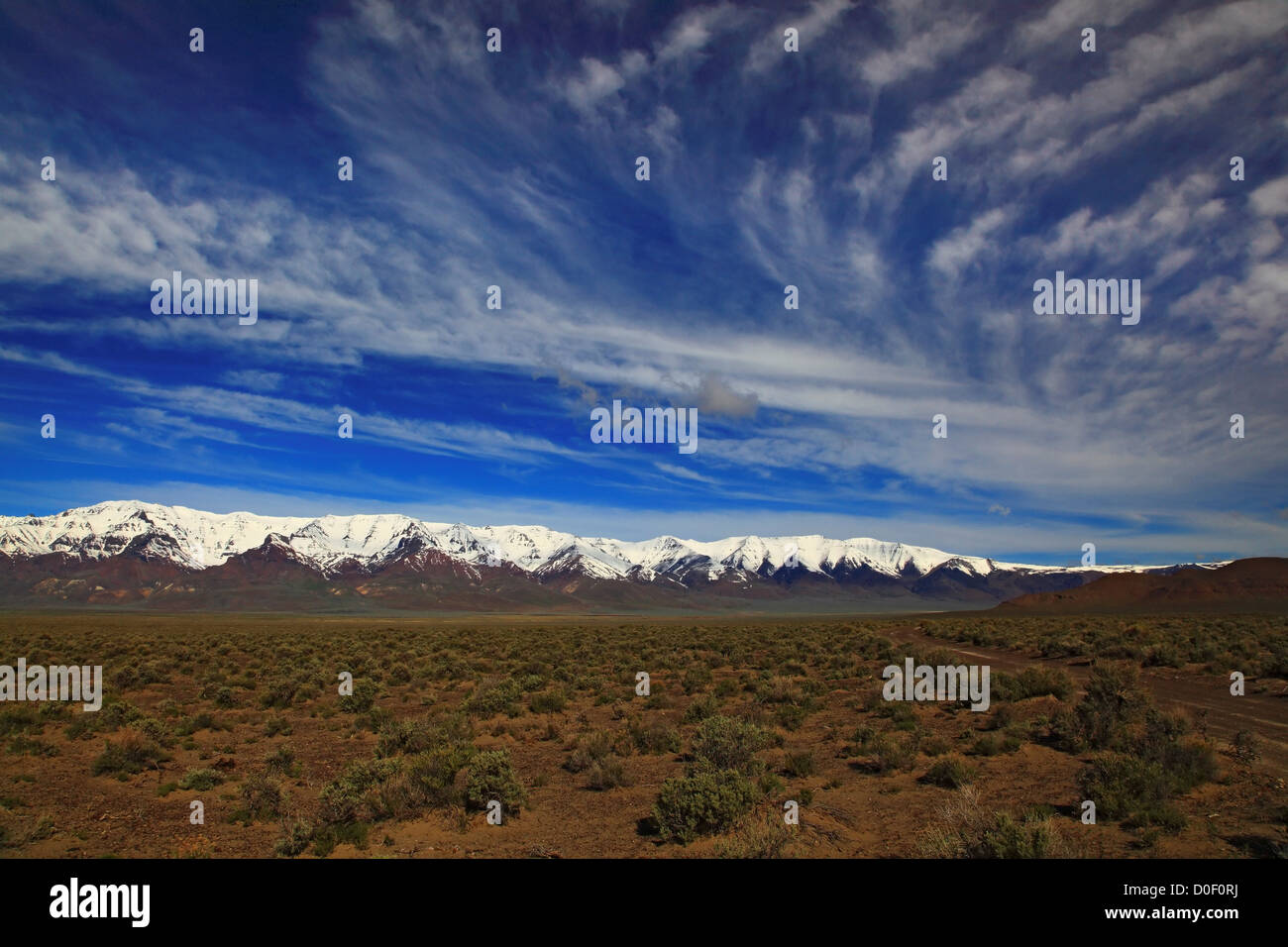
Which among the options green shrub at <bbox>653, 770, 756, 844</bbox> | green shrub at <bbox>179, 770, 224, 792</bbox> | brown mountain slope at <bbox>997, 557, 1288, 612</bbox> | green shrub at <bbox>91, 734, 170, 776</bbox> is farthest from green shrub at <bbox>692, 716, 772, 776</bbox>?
brown mountain slope at <bbox>997, 557, 1288, 612</bbox>

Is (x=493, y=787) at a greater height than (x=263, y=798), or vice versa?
(x=493, y=787)

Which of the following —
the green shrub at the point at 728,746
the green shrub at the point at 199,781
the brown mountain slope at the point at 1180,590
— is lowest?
the brown mountain slope at the point at 1180,590

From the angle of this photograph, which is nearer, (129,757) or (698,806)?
(698,806)

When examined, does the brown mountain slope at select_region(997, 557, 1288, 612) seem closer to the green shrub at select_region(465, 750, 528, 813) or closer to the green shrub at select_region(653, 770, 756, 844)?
the green shrub at select_region(653, 770, 756, 844)

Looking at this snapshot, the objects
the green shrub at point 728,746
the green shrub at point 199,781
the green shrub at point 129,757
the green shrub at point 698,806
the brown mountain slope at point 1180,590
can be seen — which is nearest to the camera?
the green shrub at point 698,806

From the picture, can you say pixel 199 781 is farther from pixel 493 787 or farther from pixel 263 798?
pixel 493 787

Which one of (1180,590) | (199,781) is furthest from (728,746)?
(1180,590)

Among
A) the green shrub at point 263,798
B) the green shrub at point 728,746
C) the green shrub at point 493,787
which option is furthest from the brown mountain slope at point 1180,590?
the green shrub at point 263,798

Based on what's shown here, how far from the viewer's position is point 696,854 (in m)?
8.57

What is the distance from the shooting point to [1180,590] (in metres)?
104

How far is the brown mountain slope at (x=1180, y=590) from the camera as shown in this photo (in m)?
97.8

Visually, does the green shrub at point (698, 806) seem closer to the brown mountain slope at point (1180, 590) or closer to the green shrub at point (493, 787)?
the green shrub at point (493, 787)

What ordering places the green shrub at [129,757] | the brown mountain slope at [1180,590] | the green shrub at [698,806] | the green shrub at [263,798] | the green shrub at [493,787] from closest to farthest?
the green shrub at [698,806]
the green shrub at [493,787]
the green shrub at [263,798]
the green shrub at [129,757]
the brown mountain slope at [1180,590]

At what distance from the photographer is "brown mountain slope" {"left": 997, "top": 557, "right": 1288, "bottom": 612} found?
97812mm
